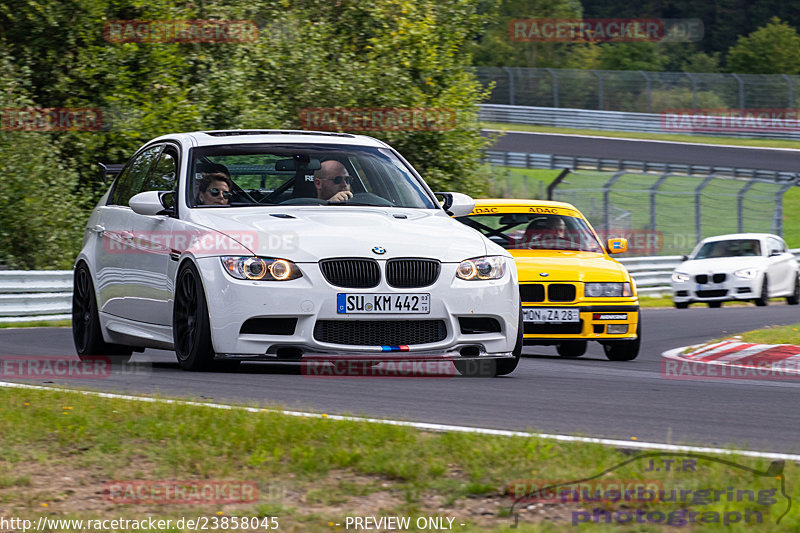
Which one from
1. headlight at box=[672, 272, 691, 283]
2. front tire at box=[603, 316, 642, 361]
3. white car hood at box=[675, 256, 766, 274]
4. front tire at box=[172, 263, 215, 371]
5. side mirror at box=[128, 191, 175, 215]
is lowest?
headlight at box=[672, 272, 691, 283]

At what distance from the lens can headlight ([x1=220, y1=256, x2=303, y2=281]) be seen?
766cm

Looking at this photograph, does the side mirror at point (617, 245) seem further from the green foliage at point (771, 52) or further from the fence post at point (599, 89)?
the green foliage at point (771, 52)

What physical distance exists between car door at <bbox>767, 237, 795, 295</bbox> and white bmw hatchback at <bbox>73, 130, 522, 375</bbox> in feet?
49.1

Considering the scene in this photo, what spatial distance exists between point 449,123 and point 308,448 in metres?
22.1

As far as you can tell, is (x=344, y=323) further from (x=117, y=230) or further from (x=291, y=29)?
(x=291, y=29)

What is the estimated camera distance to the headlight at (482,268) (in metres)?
7.95

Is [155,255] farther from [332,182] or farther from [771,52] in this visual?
[771,52]

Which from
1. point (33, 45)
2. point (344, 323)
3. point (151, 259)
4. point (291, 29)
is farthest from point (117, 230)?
point (291, 29)

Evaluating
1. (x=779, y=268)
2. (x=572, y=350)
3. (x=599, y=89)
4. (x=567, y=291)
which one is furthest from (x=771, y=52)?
(x=567, y=291)

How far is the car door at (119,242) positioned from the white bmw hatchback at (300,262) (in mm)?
21

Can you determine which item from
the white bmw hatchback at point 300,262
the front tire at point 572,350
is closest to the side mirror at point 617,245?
the front tire at point 572,350

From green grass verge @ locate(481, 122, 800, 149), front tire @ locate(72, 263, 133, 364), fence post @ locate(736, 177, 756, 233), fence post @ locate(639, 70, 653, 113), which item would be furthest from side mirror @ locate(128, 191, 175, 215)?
fence post @ locate(639, 70, 653, 113)

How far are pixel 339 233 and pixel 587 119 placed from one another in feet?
150

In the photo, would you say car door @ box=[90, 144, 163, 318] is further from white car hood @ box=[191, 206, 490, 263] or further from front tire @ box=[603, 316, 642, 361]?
front tire @ box=[603, 316, 642, 361]
